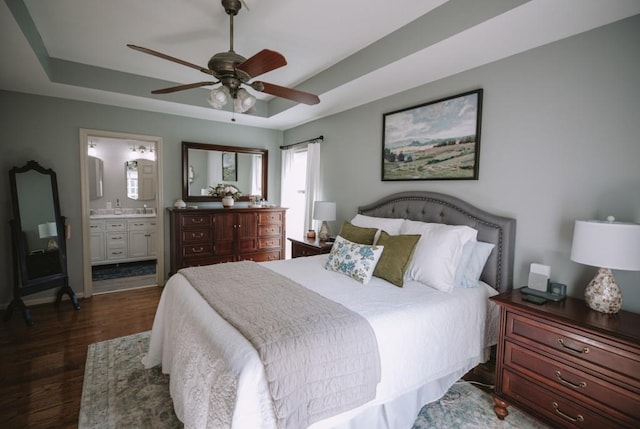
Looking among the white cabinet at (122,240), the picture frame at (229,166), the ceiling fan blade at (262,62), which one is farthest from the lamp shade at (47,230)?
the ceiling fan blade at (262,62)

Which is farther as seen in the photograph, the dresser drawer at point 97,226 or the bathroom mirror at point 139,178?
the bathroom mirror at point 139,178

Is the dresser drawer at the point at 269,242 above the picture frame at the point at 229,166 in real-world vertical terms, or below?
below

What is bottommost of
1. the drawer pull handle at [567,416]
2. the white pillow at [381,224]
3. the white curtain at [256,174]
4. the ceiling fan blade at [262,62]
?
the drawer pull handle at [567,416]

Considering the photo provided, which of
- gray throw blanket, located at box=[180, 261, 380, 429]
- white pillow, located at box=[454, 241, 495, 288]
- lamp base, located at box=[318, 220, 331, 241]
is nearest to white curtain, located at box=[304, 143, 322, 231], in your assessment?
lamp base, located at box=[318, 220, 331, 241]

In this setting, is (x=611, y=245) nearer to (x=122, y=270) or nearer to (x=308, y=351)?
(x=308, y=351)

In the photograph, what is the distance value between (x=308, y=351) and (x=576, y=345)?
1.45 metres

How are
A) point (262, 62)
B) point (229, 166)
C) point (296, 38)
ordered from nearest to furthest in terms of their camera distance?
point (262, 62) < point (296, 38) < point (229, 166)

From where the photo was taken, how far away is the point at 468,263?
7.68 feet

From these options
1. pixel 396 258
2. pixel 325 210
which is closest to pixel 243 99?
pixel 396 258

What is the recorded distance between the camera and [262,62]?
1.81 m

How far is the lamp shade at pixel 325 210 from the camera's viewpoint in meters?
3.91

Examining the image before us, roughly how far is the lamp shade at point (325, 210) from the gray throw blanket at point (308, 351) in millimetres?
2031

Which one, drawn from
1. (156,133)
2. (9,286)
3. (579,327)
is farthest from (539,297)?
(9,286)

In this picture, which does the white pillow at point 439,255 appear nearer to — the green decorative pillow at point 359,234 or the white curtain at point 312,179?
the green decorative pillow at point 359,234
